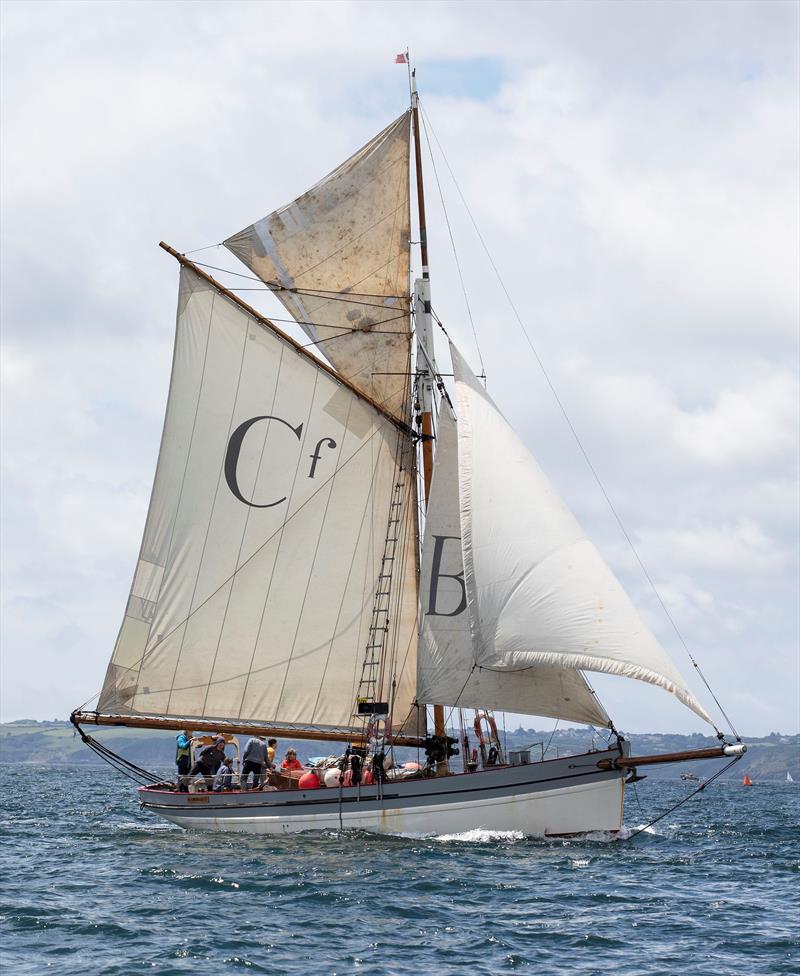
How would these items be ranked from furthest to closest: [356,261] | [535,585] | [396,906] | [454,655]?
1. [356,261]
2. [454,655]
3. [535,585]
4. [396,906]

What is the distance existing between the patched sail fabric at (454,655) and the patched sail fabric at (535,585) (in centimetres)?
124

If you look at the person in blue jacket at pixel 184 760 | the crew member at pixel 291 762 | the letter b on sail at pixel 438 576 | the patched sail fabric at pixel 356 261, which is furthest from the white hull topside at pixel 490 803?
the patched sail fabric at pixel 356 261

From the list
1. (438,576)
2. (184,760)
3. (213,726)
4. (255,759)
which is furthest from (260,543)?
(184,760)

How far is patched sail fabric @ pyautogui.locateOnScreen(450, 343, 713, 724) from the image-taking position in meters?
27.9

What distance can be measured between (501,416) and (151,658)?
38.1 feet

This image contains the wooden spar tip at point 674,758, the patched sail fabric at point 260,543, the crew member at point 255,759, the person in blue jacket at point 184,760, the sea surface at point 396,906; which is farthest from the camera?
the person in blue jacket at point 184,760

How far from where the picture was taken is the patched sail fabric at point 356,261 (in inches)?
1377

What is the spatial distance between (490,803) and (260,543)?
953 centimetres

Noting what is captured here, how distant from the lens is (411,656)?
33.5 m

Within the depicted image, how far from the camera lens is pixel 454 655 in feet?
102

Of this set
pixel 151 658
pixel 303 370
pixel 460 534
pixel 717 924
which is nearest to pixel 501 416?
pixel 460 534

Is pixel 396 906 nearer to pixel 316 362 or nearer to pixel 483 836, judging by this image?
pixel 483 836

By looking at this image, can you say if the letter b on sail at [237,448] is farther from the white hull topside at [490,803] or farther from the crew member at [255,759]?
the white hull topside at [490,803]

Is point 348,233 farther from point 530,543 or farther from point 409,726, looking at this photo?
point 409,726
